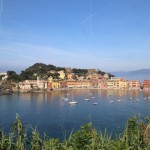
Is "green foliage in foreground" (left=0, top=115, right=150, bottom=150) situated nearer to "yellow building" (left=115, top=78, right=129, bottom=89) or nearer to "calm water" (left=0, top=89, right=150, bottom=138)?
"calm water" (left=0, top=89, right=150, bottom=138)

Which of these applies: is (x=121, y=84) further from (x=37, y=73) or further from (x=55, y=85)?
(x=37, y=73)

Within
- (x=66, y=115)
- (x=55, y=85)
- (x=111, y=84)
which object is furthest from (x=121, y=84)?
(x=66, y=115)

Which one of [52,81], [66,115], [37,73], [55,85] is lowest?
[66,115]

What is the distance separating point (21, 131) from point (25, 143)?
4.2 inches

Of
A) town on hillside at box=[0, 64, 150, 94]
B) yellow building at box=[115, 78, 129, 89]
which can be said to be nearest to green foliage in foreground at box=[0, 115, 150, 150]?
town on hillside at box=[0, 64, 150, 94]

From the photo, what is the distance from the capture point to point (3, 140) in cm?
186

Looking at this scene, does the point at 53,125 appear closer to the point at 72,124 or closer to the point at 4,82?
the point at 72,124

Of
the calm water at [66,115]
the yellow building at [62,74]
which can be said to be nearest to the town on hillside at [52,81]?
the yellow building at [62,74]

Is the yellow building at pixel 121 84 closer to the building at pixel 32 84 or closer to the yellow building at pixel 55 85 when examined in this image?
the yellow building at pixel 55 85

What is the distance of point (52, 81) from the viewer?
3775cm

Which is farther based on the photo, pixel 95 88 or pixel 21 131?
pixel 95 88

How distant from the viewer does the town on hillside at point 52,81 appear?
35.4m

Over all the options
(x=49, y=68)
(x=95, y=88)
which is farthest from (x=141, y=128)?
(x=49, y=68)

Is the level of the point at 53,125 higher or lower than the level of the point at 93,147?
lower
